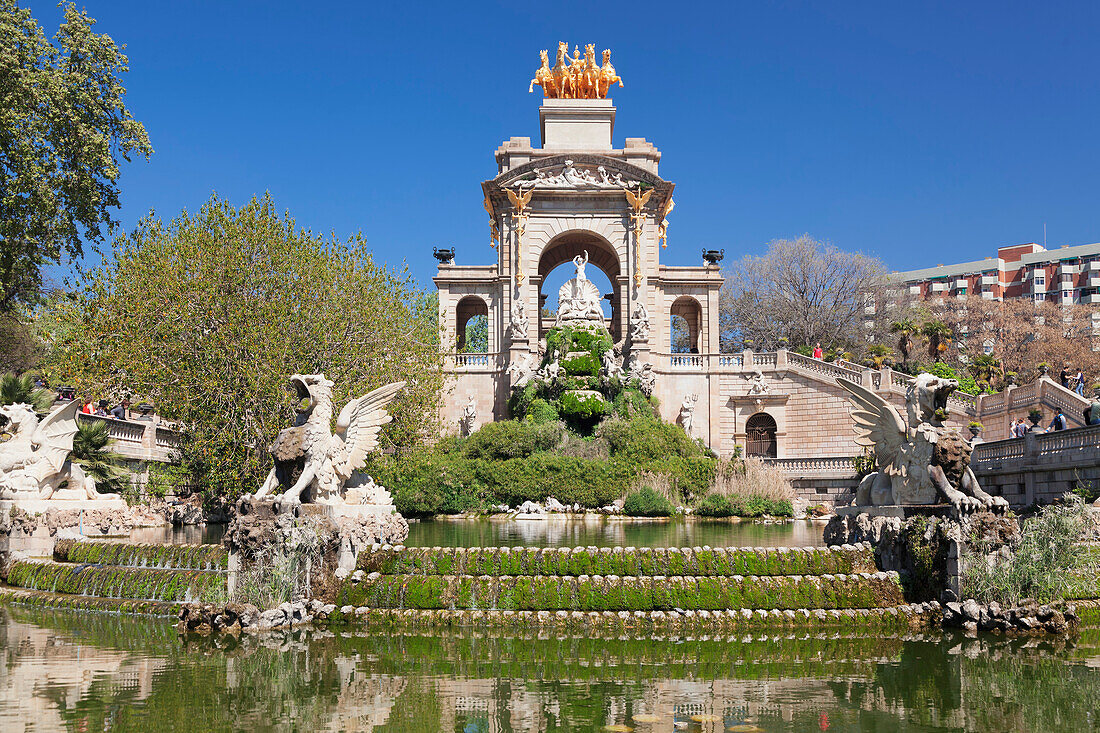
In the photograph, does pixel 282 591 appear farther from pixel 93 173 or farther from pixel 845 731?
pixel 93 173

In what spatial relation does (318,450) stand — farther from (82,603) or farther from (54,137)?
(54,137)

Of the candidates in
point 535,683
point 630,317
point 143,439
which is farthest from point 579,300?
point 535,683

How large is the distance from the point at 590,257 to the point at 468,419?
13337 millimetres

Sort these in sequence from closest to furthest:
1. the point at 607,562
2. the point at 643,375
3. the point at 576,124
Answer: the point at 607,562
the point at 643,375
the point at 576,124

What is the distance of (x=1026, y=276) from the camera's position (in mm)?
94000

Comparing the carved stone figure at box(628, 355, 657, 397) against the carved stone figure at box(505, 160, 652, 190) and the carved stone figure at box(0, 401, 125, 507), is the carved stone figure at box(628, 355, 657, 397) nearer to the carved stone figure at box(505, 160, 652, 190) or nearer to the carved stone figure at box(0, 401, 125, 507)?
the carved stone figure at box(505, 160, 652, 190)

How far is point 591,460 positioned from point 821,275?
30.1m

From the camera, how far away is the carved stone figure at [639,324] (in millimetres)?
41625

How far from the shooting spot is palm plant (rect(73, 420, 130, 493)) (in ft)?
69.5

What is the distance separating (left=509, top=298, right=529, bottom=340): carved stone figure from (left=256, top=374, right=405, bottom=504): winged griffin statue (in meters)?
27.8

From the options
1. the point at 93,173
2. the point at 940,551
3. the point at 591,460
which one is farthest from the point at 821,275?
the point at 940,551

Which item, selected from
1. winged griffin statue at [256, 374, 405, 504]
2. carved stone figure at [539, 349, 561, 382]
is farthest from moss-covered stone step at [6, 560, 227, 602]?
carved stone figure at [539, 349, 561, 382]

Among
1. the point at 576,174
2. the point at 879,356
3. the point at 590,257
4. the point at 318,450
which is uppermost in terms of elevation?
the point at 576,174

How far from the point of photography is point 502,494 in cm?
3262
